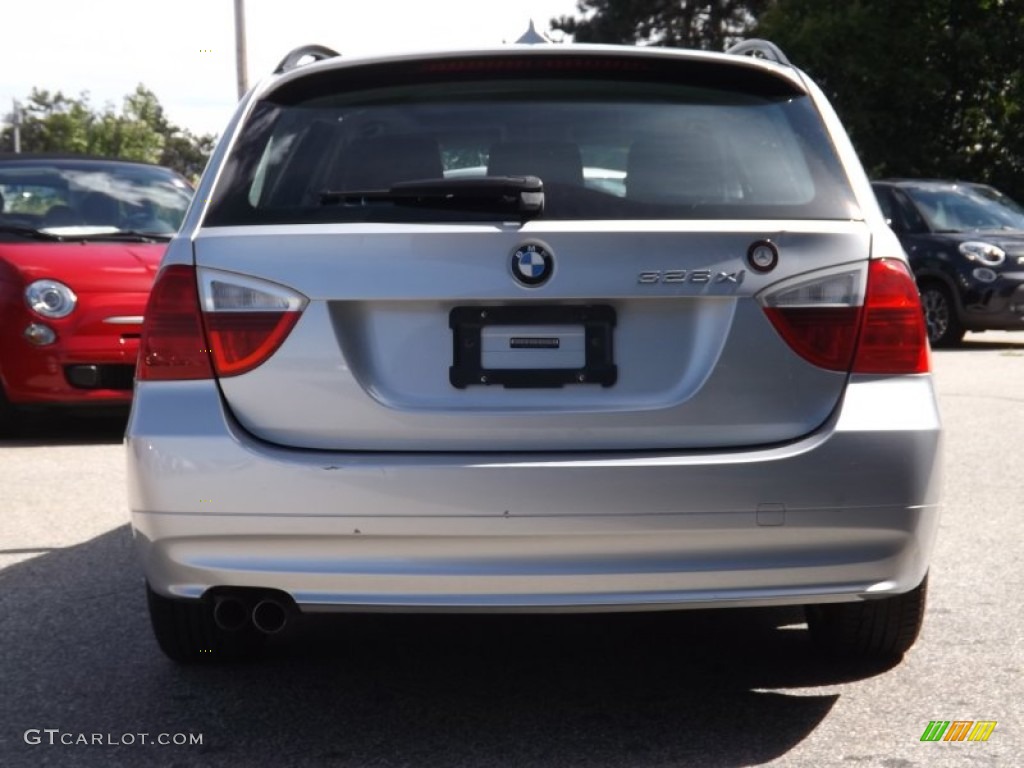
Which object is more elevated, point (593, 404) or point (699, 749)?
point (593, 404)

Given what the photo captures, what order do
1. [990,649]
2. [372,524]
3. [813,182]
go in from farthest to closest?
[990,649] → [813,182] → [372,524]

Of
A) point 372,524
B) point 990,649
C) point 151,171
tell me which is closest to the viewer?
point 372,524

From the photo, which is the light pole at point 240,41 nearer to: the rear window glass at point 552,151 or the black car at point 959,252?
the black car at point 959,252

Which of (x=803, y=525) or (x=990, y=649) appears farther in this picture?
(x=990, y=649)

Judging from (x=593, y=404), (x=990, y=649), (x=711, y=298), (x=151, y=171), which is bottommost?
(x=151, y=171)

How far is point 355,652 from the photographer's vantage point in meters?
4.74

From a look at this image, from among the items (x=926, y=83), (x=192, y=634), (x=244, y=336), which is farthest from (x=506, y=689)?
(x=926, y=83)

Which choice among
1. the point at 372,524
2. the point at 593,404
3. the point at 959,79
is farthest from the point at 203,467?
the point at 959,79

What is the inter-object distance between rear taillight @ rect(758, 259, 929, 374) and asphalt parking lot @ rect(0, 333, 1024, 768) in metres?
0.89

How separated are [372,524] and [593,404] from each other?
0.55 m

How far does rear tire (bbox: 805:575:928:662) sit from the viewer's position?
4281 millimetres

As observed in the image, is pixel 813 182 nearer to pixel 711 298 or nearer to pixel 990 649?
pixel 711 298

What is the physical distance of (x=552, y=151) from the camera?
3871 mm

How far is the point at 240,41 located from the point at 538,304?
24657 mm
